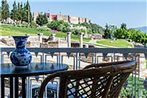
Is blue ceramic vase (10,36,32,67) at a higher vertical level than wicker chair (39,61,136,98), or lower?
higher

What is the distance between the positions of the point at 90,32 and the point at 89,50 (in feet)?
50.3

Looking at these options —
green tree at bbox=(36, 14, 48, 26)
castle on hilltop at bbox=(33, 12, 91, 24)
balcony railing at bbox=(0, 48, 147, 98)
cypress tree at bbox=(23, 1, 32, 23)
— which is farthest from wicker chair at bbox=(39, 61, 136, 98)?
green tree at bbox=(36, 14, 48, 26)

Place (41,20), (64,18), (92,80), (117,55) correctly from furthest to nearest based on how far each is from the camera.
→ (41,20)
(64,18)
(117,55)
(92,80)

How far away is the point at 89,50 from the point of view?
3693 mm

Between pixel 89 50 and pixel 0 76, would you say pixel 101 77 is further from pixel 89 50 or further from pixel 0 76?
pixel 89 50

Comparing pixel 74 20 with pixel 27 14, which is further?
pixel 74 20

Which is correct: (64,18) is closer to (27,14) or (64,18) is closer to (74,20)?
(74,20)

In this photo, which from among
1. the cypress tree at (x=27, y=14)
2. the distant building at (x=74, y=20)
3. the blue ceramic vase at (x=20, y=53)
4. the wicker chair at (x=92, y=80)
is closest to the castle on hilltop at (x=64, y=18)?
the distant building at (x=74, y=20)

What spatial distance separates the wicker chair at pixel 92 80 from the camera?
179 cm

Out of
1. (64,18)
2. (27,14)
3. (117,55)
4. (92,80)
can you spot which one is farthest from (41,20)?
(92,80)

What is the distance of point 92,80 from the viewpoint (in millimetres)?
1850

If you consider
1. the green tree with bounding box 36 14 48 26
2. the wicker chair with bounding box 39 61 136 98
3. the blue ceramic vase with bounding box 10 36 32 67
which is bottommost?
the wicker chair with bounding box 39 61 136 98

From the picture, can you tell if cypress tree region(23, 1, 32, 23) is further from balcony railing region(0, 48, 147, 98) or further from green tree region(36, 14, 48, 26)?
balcony railing region(0, 48, 147, 98)

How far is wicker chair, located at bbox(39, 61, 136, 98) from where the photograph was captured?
5.86 feet
